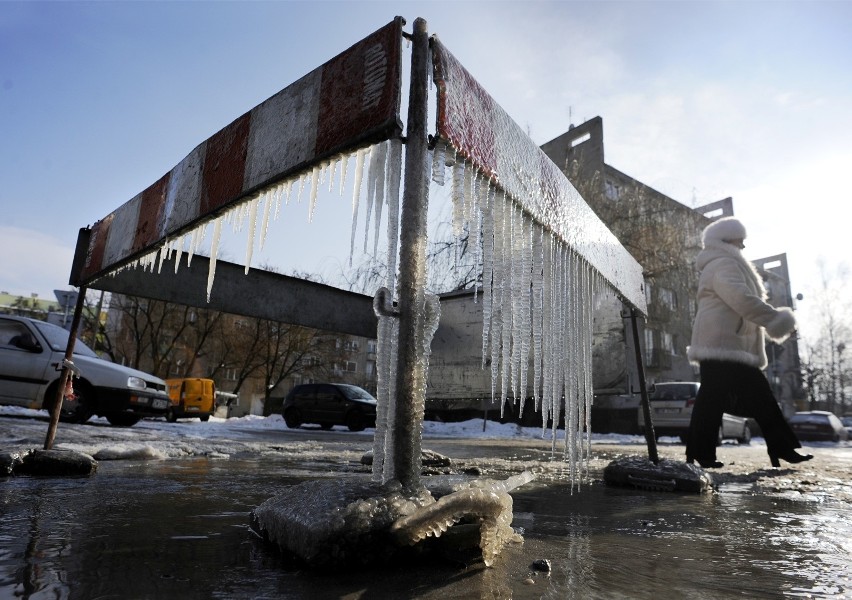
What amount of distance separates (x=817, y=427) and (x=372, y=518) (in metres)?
23.1

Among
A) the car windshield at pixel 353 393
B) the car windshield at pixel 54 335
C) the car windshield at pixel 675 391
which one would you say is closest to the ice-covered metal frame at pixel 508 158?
the car windshield at pixel 54 335

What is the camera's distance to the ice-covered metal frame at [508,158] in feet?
5.80

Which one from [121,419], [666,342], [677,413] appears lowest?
[121,419]

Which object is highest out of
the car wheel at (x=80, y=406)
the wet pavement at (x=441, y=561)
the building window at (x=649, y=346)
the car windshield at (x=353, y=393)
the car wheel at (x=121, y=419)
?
the building window at (x=649, y=346)

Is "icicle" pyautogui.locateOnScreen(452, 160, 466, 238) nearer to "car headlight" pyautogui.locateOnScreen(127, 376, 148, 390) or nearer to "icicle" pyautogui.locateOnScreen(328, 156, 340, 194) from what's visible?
"icicle" pyautogui.locateOnScreen(328, 156, 340, 194)

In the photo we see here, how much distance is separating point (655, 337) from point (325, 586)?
102 ft

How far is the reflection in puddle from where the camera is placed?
1229 millimetres

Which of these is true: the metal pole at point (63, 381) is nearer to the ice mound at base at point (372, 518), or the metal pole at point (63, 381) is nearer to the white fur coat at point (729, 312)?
the ice mound at base at point (372, 518)

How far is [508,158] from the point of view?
2.22 meters

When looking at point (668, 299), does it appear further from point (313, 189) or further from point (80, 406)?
point (313, 189)

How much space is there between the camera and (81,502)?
2.25 metres

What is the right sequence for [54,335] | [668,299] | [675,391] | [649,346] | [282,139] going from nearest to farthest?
1. [282,139]
2. [54,335]
3. [675,391]
4. [649,346]
5. [668,299]

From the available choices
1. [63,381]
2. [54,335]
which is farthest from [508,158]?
[54,335]

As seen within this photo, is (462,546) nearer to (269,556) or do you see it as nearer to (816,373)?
(269,556)
